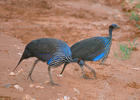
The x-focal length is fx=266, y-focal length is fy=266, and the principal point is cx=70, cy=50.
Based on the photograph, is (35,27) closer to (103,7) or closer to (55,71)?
(103,7)

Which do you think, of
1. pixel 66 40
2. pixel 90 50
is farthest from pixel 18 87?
pixel 66 40

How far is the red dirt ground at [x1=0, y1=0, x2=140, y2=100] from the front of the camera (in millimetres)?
4121

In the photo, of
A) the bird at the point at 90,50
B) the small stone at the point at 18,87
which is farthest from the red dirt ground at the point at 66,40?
the bird at the point at 90,50

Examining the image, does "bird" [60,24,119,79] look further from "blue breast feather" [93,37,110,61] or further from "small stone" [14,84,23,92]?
"small stone" [14,84,23,92]

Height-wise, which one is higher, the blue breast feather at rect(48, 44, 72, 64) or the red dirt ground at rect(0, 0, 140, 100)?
the blue breast feather at rect(48, 44, 72, 64)

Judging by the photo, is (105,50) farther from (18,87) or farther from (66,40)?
(66,40)

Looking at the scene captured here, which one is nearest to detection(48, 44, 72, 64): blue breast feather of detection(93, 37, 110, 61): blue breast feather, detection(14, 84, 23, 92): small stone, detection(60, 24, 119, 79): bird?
detection(14, 84, 23, 92): small stone

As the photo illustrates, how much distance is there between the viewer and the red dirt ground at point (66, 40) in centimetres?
412

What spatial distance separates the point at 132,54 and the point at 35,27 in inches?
143

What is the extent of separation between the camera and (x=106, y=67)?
620cm

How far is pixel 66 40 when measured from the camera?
330 inches

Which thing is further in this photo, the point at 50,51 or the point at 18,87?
the point at 50,51

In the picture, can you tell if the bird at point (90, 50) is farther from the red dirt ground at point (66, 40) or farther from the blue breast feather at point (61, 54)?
the blue breast feather at point (61, 54)

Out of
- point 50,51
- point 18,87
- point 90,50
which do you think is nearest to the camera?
point 18,87
